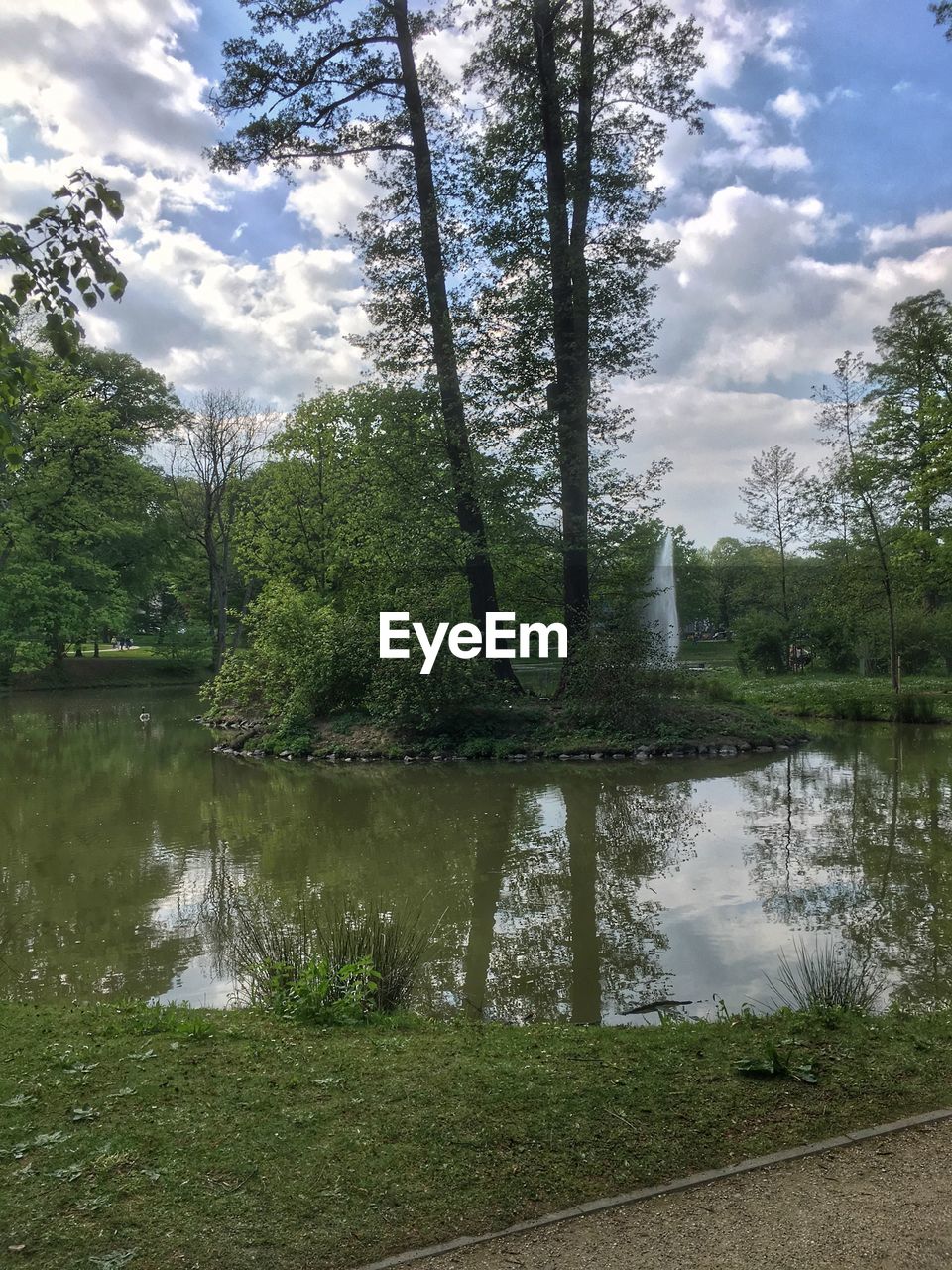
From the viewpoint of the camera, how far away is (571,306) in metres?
18.7

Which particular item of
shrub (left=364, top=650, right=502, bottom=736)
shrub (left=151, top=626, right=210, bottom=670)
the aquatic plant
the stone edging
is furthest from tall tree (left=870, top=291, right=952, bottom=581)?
shrub (left=151, top=626, right=210, bottom=670)

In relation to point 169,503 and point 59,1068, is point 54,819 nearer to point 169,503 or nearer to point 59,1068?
point 59,1068

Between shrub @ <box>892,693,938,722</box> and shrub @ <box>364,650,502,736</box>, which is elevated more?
shrub @ <box>364,650,502,736</box>

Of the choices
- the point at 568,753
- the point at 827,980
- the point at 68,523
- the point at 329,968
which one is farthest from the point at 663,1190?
the point at 68,523

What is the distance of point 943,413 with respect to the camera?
1808 cm

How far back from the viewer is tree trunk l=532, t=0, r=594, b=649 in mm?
18656

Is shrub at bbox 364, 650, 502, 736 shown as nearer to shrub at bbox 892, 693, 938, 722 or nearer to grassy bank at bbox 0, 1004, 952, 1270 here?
shrub at bbox 892, 693, 938, 722

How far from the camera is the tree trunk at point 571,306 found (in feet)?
61.2

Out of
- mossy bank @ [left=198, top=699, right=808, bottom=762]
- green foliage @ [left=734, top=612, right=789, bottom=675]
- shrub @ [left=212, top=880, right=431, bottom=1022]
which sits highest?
green foliage @ [left=734, top=612, right=789, bottom=675]

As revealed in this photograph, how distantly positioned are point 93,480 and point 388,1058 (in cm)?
3530

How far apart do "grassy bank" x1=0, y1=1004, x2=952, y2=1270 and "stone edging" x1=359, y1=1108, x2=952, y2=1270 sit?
0.06m

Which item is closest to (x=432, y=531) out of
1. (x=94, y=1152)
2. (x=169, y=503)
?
(x=94, y=1152)

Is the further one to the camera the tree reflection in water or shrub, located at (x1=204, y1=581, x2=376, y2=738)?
shrub, located at (x1=204, y1=581, x2=376, y2=738)

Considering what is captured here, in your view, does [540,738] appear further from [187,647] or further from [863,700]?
[187,647]
